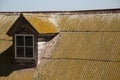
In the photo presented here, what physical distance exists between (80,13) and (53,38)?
2.25m

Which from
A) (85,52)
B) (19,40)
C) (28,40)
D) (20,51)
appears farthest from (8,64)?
(85,52)

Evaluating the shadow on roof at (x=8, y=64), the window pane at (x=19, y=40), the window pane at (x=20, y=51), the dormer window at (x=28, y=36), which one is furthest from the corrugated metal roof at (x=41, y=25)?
the shadow on roof at (x=8, y=64)

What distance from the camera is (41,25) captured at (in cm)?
1536

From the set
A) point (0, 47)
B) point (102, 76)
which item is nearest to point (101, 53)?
point (102, 76)

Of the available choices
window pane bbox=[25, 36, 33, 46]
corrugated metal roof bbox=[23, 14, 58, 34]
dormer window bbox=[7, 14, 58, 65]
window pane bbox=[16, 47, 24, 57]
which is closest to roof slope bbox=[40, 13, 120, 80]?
corrugated metal roof bbox=[23, 14, 58, 34]

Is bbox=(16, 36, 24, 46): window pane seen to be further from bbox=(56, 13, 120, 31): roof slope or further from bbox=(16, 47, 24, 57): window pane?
bbox=(56, 13, 120, 31): roof slope

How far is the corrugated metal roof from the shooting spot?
1488cm

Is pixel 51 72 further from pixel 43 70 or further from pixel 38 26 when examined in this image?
pixel 38 26

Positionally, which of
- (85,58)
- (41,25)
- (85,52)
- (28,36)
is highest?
(41,25)

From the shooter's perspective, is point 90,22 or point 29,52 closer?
point 29,52

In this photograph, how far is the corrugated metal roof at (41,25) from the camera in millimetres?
14883

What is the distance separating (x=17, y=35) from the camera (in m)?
15.4

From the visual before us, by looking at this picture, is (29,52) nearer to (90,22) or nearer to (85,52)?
(85,52)

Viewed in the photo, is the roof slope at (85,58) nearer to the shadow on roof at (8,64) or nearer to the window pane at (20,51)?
the window pane at (20,51)
